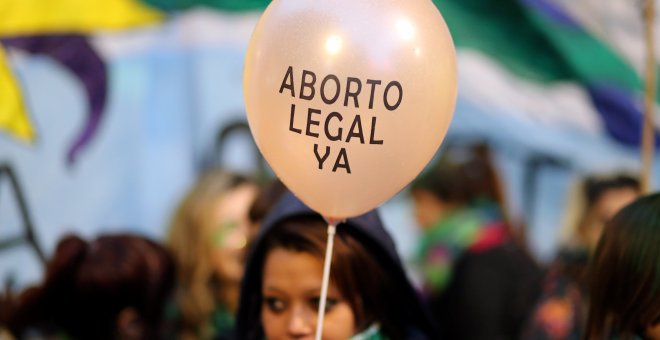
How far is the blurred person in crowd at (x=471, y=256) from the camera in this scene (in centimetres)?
511

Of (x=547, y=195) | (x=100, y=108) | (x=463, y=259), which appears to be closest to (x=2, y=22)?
(x=100, y=108)

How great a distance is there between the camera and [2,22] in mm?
5262

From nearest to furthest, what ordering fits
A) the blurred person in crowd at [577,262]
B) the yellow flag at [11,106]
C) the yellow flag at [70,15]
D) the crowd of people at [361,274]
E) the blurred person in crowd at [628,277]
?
the blurred person in crowd at [628,277] → the crowd of people at [361,274] → the blurred person in crowd at [577,262] → the yellow flag at [11,106] → the yellow flag at [70,15]

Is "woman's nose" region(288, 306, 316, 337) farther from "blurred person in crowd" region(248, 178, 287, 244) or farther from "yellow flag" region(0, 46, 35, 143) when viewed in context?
"yellow flag" region(0, 46, 35, 143)

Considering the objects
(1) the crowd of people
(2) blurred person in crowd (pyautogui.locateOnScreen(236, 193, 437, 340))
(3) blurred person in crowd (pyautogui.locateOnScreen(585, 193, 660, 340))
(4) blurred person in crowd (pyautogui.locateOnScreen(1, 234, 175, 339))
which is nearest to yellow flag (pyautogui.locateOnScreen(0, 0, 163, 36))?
(1) the crowd of people

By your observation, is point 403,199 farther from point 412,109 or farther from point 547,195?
point 412,109

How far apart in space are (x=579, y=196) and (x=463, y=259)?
1352mm

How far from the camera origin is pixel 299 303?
3.35m

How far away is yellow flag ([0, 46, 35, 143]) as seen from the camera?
509cm

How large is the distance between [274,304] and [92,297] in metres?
0.99

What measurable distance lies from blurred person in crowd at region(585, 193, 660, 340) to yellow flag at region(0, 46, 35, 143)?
2879mm

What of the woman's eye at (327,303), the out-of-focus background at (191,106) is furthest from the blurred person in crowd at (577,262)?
the woman's eye at (327,303)

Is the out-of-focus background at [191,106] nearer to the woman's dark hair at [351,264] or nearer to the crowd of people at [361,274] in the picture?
the crowd of people at [361,274]

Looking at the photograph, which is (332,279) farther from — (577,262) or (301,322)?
(577,262)
